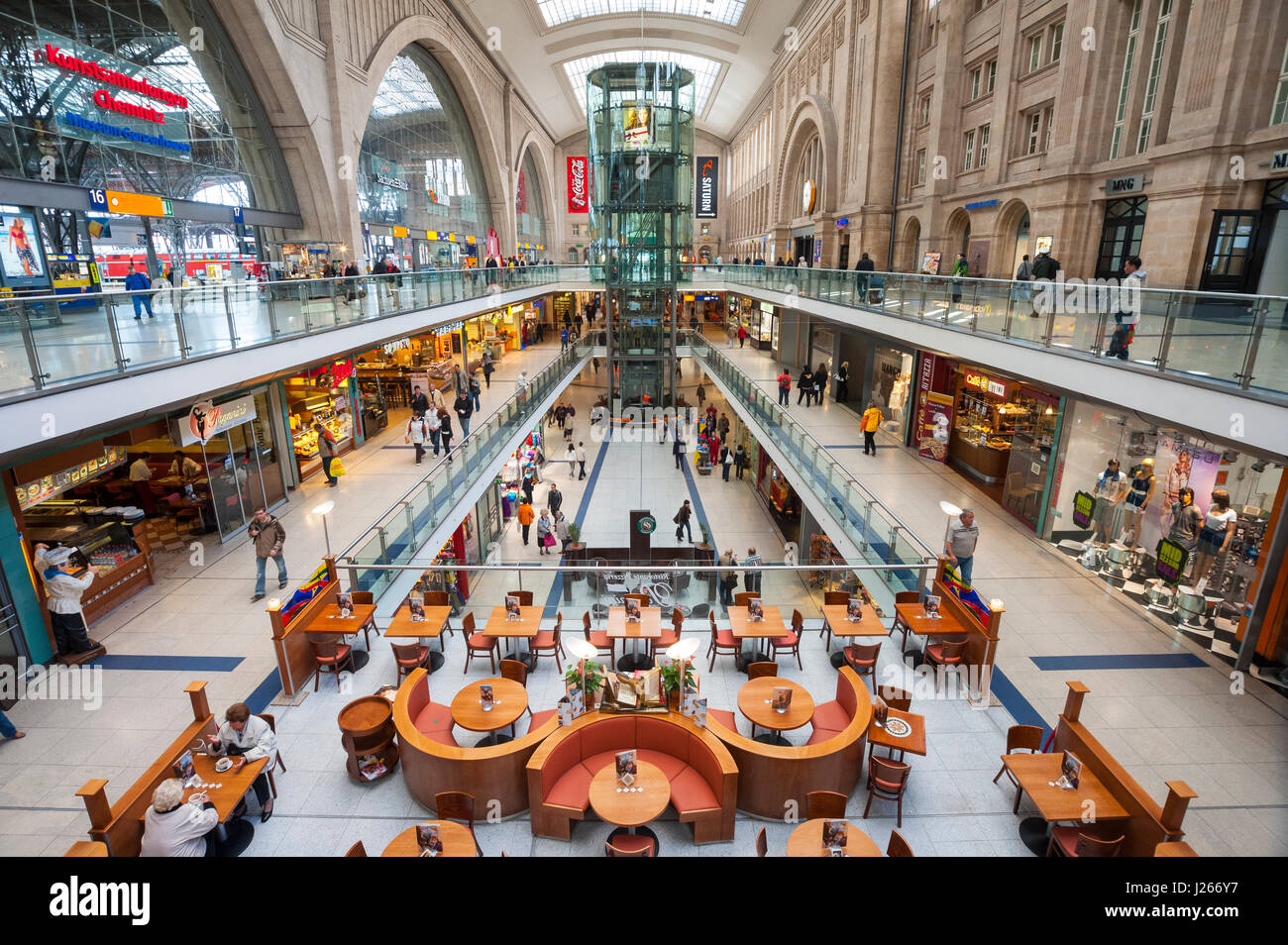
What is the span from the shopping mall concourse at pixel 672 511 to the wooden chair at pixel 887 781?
1.4 inches

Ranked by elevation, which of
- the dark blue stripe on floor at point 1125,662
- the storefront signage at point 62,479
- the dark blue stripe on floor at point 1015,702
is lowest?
the dark blue stripe on floor at point 1125,662

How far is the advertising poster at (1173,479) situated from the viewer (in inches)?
342

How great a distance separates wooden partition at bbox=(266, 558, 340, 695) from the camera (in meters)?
6.89

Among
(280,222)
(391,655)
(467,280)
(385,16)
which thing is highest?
(385,16)

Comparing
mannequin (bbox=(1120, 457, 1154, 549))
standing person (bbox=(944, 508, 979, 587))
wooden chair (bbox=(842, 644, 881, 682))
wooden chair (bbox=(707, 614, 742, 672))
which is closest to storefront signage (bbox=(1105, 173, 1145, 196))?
mannequin (bbox=(1120, 457, 1154, 549))

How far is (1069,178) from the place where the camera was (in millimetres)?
12969

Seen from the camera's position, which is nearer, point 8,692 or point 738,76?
point 8,692

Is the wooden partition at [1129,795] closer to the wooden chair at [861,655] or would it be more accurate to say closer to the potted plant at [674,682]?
the wooden chair at [861,655]

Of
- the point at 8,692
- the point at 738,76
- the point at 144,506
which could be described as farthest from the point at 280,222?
the point at 738,76

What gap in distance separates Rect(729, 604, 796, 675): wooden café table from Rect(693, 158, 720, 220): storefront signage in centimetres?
3003

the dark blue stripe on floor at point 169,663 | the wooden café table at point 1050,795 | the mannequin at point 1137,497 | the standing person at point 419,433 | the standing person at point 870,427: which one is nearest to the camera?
the wooden café table at point 1050,795

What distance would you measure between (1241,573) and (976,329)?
16.7ft

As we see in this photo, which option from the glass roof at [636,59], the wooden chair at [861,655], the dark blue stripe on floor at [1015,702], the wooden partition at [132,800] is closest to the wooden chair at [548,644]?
the wooden partition at [132,800]
